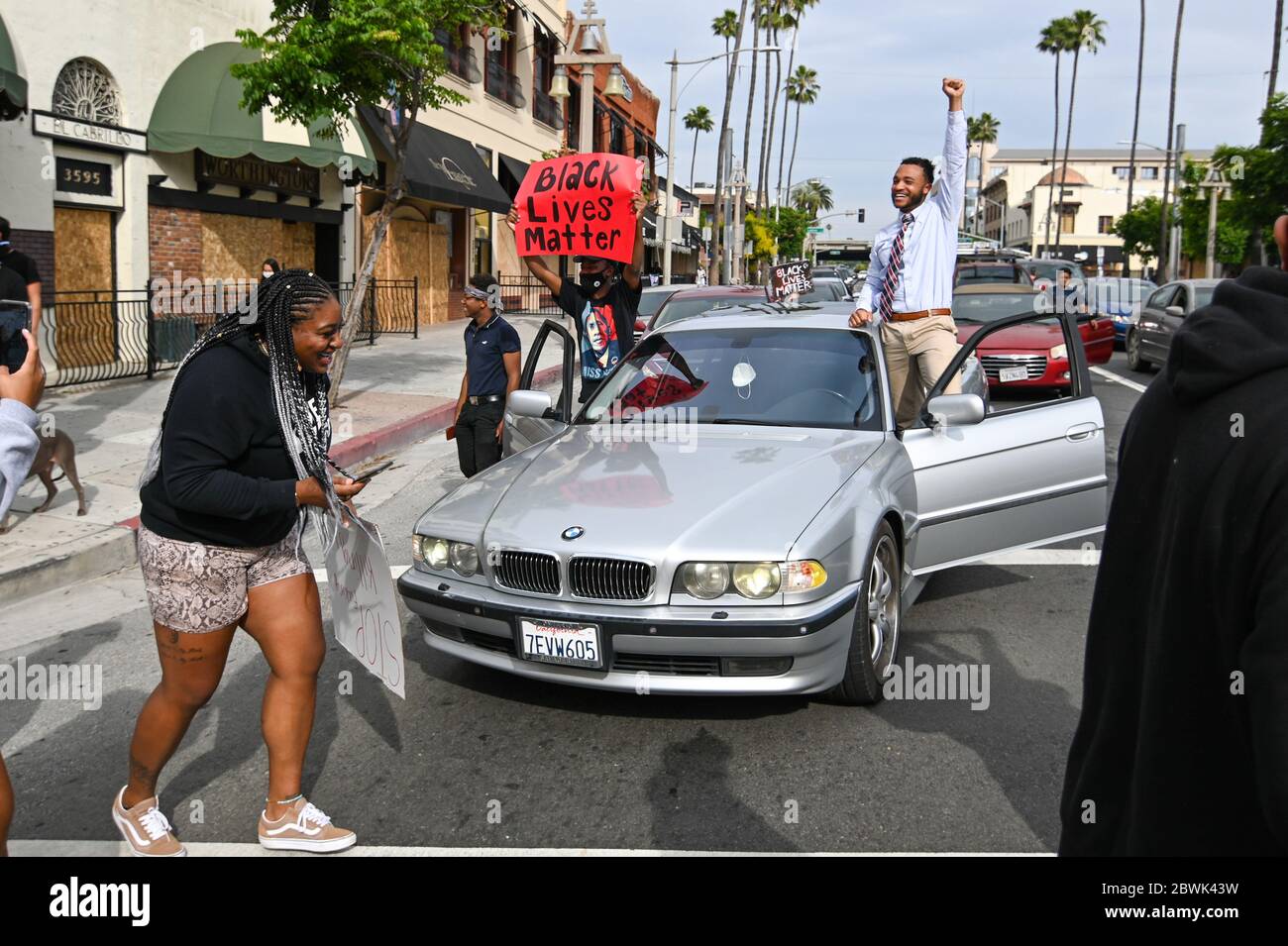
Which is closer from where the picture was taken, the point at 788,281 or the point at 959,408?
the point at 959,408

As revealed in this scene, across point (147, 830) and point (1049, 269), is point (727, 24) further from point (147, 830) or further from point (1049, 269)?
point (147, 830)

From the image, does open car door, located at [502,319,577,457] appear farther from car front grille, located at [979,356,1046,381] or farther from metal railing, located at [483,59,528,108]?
metal railing, located at [483,59,528,108]

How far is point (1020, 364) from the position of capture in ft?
47.1

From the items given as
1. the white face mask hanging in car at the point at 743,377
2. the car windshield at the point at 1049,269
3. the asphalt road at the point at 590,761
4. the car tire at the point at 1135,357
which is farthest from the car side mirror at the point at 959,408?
the car windshield at the point at 1049,269

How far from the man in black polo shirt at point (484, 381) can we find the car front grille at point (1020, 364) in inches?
329

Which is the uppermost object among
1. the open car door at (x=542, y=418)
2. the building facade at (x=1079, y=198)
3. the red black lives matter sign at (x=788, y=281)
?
the building facade at (x=1079, y=198)

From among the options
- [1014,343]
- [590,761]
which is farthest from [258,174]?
[590,761]

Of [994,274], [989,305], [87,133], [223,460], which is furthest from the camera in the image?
[994,274]

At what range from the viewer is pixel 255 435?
3559mm

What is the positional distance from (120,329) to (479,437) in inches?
391

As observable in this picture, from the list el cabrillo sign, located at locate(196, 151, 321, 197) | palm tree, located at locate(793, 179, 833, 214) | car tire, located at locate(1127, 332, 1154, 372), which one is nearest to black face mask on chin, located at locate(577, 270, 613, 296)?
el cabrillo sign, located at locate(196, 151, 321, 197)

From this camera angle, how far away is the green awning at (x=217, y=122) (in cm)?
1577

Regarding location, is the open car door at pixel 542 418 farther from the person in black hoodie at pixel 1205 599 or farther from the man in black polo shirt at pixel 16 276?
the person in black hoodie at pixel 1205 599
